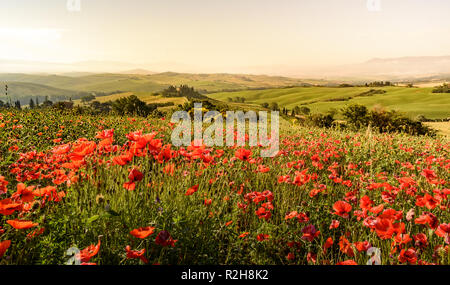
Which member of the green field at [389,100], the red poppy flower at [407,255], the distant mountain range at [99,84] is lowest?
→ the red poppy flower at [407,255]

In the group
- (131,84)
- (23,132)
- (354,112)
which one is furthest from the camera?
(131,84)

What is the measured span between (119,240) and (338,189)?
114 inches

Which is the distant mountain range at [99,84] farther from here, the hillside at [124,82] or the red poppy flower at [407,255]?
the red poppy flower at [407,255]

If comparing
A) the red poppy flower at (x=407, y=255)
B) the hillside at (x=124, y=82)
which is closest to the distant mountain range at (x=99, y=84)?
the hillside at (x=124, y=82)

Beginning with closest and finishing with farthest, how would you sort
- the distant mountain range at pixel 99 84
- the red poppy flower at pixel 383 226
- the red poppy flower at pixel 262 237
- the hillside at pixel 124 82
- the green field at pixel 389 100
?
the red poppy flower at pixel 383 226 < the red poppy flower at pixel 262 237 < the green field at pixel 389 100 < the distant mountain range at pixel 99 84 < the hillside at pixel 124 82

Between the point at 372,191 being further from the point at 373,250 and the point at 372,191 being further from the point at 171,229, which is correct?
the point at 171,229

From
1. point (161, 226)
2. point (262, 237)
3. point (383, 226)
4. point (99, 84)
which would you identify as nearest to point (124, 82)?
point (99, 84)

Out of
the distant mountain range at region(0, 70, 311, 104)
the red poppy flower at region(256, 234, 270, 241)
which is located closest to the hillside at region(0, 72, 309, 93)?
the distant mountain range at region(0, 70, 311, 104)

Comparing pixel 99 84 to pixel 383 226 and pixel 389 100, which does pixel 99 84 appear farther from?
pixel 383 226

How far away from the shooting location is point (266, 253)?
2.02 m

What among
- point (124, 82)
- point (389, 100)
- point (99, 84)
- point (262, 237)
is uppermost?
point (124, 82)
